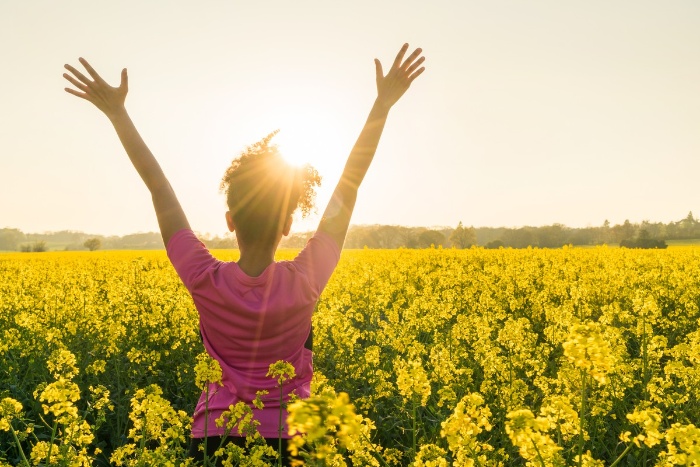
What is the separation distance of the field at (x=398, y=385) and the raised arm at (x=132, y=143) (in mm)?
803

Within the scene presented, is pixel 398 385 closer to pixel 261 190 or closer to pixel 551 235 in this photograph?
pixel 261 190

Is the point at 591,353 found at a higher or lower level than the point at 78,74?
lower

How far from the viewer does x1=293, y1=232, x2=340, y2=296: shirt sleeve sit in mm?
2746

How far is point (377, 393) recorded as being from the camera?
433 centimetres

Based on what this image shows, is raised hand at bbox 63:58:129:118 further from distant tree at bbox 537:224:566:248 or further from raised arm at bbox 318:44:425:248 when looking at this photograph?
distant tree at bbox 537:224:566:248

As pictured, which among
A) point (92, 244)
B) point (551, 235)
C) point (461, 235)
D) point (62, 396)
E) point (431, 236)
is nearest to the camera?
point (62, 396)

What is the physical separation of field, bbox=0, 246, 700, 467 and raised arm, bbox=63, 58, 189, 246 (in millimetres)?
803

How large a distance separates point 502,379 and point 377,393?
1037 mm

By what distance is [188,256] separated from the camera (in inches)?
109

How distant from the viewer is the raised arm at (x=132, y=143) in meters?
2.90

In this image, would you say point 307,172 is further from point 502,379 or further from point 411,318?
point 411,318

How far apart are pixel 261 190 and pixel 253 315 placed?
606mm

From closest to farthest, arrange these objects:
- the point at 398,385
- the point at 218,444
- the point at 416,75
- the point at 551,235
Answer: the point at 398,385
the point at 218,444
the point at 416,75
the point at 551,235

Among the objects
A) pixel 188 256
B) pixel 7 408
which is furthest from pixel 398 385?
pixel 7 408
